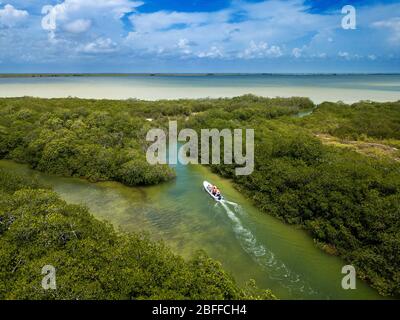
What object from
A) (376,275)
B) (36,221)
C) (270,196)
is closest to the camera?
(36,221)

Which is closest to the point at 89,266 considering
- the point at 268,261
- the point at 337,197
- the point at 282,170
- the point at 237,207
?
the point at 268,261

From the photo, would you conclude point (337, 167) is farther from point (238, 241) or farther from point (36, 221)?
point (36, 221)

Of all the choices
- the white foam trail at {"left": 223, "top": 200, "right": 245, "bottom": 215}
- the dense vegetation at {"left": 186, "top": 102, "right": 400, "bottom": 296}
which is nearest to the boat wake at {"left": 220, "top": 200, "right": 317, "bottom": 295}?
the white foam trail at {"left": 223, "top": 200, "right": 245, "bottom": 215}

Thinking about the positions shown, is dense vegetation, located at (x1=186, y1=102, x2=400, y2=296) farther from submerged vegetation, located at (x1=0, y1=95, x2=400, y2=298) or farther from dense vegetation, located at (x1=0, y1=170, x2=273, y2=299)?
dense vegetation, located at (x1=0, y1=170, x2=273, y2=299)

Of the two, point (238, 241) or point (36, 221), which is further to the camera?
point (238, 241)

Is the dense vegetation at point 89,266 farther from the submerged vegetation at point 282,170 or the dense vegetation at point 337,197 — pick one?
the dense vegetation at point 337,197

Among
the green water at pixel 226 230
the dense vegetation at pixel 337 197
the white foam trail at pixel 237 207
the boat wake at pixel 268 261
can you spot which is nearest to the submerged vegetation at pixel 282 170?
the dense vegetation at pixel 337 197
